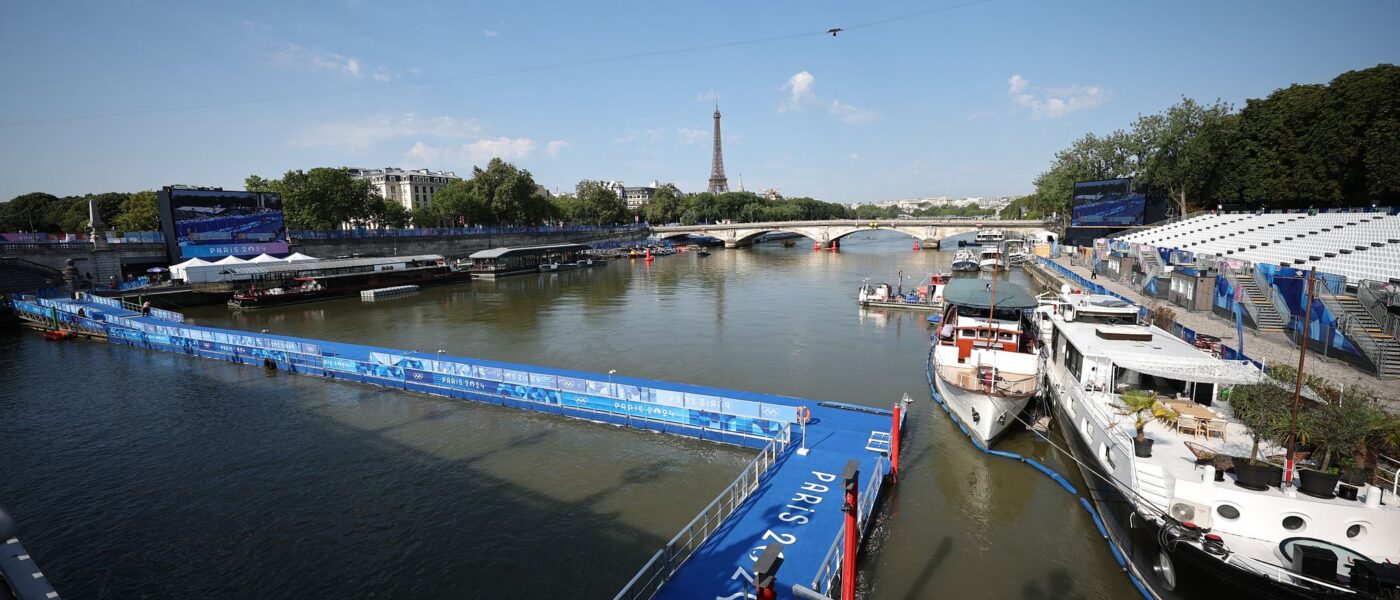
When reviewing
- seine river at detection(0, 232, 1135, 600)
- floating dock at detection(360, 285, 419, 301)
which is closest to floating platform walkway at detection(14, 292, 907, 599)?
seine river at detection(0, 232, 1135, 600)

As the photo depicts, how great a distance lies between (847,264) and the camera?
3324 inches

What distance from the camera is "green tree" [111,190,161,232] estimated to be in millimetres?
77938

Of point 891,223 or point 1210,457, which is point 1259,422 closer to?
point 1210,457

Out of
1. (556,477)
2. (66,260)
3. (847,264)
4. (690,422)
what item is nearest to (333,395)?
(556,477)

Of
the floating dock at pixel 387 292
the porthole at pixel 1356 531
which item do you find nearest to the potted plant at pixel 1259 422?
the porthole at pixel 1356 531

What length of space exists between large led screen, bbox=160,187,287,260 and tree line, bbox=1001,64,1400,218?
9955cm

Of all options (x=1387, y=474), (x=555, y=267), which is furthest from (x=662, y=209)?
(x=1387, y=474)

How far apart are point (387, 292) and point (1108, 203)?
268ft

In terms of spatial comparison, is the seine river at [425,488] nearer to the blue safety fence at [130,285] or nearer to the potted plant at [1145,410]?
the potted plant at [1145,410]

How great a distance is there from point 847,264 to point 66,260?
82.9m

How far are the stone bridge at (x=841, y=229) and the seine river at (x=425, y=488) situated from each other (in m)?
75.7

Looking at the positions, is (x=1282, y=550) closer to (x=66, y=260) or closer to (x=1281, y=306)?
(x=1281, y=306)

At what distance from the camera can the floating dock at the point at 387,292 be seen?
55750 mm

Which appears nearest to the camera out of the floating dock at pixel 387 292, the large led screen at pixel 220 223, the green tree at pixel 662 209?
the floating dock at pixel 387 292
